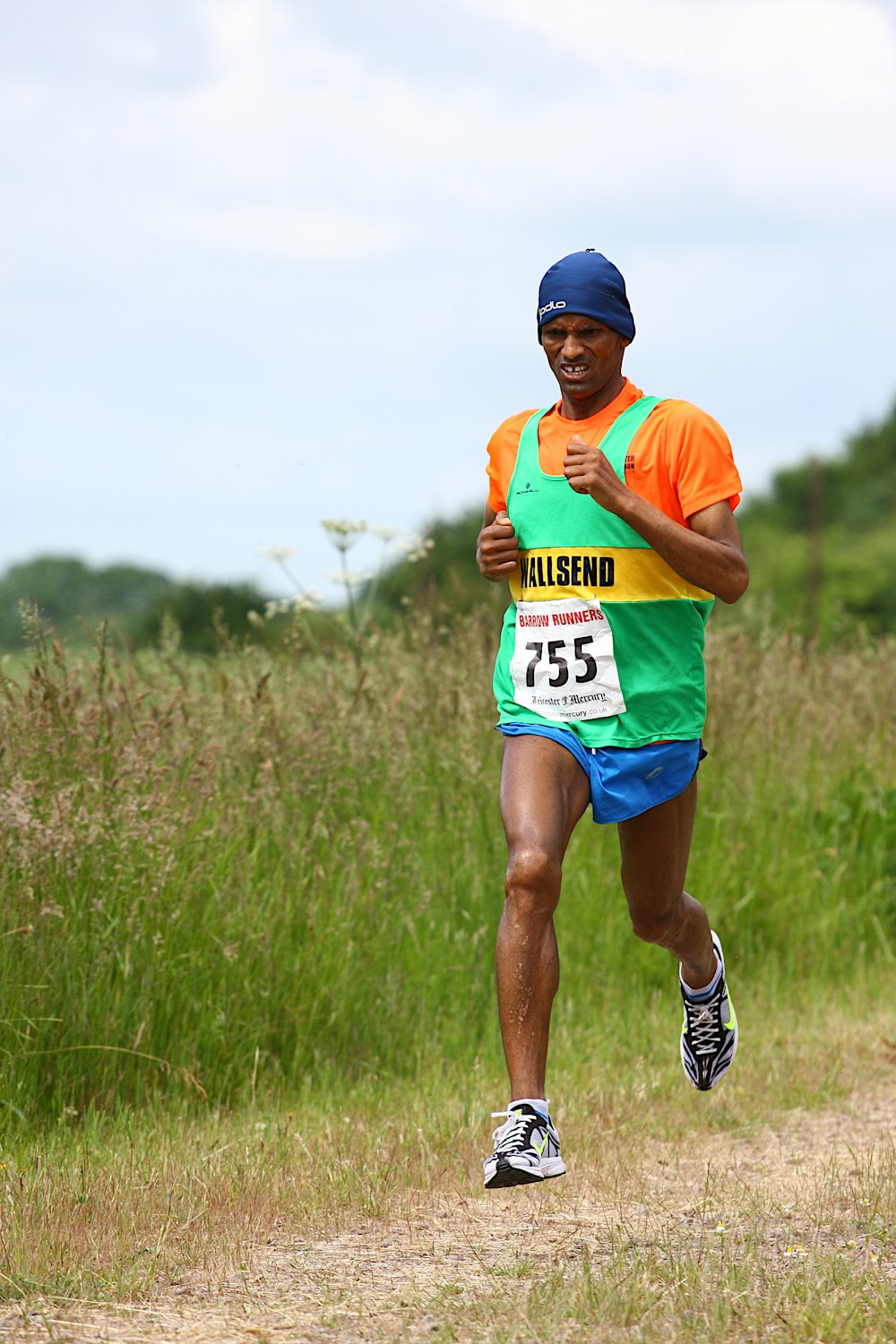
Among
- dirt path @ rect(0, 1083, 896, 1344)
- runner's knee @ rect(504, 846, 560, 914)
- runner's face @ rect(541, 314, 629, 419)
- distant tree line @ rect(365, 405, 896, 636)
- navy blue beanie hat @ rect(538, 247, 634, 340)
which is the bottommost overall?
dirt path @ rect(0, 1083, 896, 1344)

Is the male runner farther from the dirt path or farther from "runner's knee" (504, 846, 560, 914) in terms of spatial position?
the dirt path

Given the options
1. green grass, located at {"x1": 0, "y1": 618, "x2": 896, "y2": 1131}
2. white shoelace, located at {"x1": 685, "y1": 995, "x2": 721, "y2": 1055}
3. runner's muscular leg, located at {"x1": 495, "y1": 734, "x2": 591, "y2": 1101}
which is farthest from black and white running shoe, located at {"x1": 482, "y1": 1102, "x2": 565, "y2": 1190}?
green grass, located at {"x1": 0, "y1": 618, "x2": 896, "y2": 1131}

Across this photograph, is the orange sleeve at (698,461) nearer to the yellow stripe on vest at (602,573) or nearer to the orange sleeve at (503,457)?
the yellow stripe on vest at (602,573)

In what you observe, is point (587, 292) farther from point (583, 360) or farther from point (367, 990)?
point (367, 990)

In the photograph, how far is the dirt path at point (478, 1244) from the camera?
369 cm

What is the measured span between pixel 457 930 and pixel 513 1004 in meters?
2.67

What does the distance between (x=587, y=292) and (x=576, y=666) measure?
113cm

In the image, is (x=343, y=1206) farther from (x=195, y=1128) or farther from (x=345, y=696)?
(x=345, y=696)

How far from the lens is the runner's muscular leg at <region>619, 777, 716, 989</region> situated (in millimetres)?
5297

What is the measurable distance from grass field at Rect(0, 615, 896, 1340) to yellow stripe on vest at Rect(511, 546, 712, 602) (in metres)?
1.76

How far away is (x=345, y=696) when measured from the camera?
8047 millimetres

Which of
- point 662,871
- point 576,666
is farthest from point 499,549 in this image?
point 662,871

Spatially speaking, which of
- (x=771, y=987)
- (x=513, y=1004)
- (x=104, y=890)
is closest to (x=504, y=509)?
(x=513, y=1004)

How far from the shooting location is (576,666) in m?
4.98
